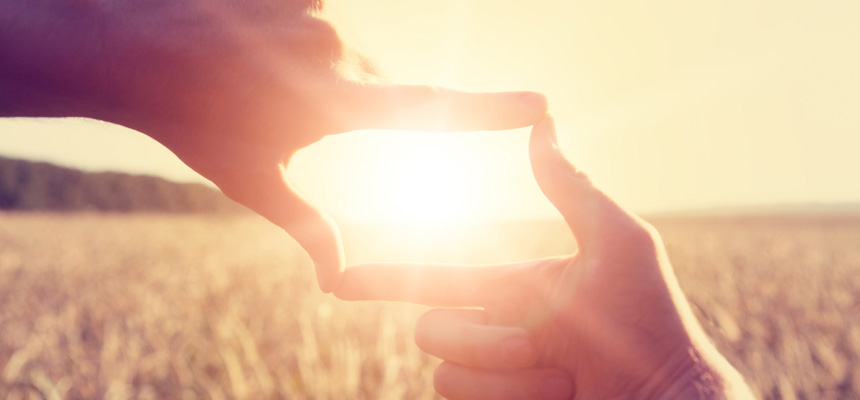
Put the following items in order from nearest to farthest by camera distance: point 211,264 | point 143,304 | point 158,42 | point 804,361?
point 158,42 → point 804,361 → point 143,304 → point 211,264

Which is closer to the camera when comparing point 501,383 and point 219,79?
point 219,79

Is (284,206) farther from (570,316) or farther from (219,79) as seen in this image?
(570,316)

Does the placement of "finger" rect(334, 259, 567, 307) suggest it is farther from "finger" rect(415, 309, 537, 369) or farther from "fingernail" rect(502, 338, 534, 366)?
"fingernail" rect(502, 338, 534, 366)

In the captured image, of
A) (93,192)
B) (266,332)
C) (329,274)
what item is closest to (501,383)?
(329,274)

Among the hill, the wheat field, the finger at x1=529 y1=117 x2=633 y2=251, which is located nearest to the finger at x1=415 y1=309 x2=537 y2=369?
the finger at x1=529 y1=117 x2=633 y2=251

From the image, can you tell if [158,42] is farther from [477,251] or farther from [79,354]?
[477,251]

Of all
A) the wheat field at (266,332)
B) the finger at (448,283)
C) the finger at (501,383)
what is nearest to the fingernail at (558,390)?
the finger at (501,383)

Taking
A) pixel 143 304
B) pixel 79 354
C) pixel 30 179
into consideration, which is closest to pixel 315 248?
pixel 79 354
